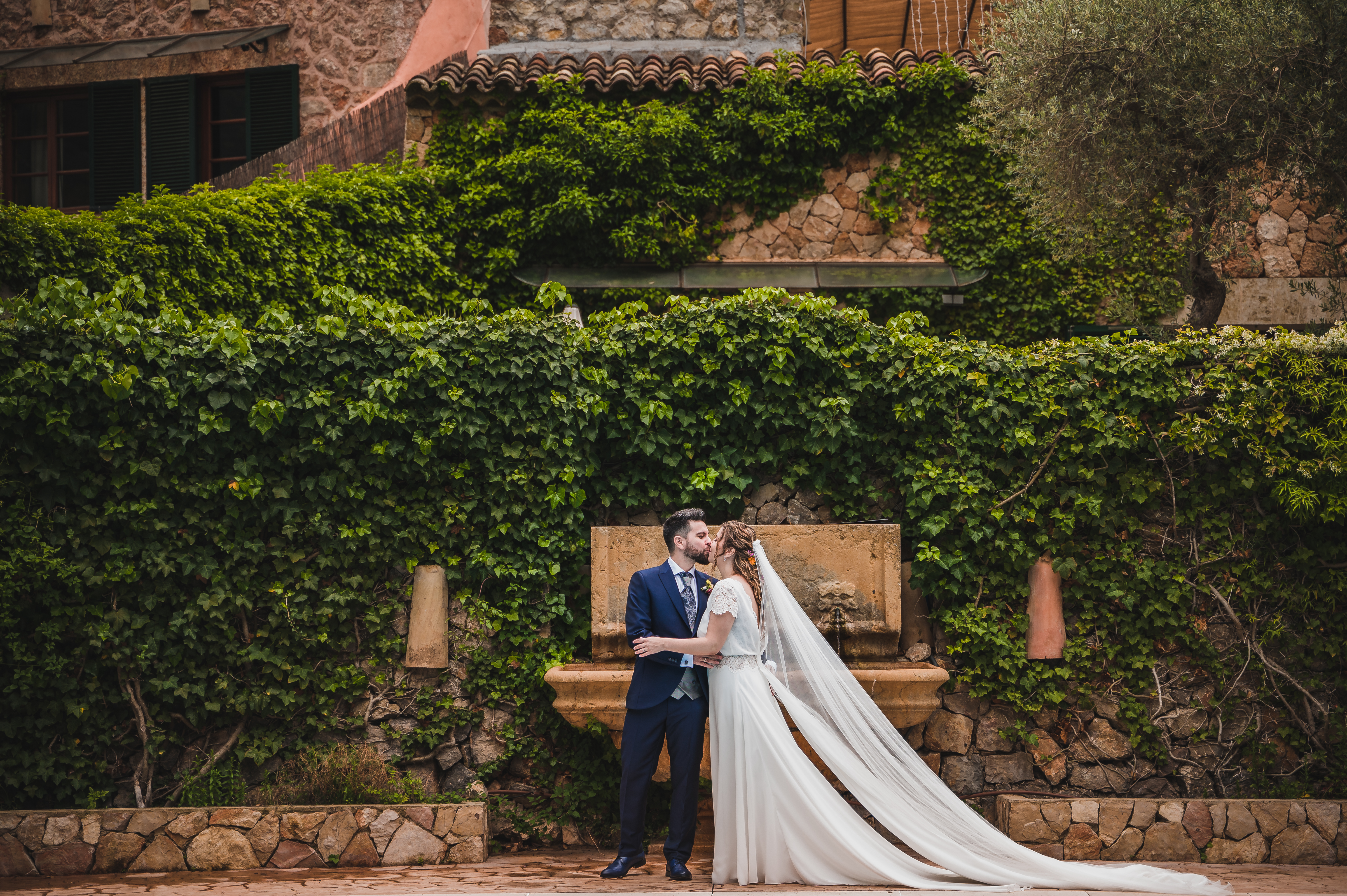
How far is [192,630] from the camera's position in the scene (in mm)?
5480

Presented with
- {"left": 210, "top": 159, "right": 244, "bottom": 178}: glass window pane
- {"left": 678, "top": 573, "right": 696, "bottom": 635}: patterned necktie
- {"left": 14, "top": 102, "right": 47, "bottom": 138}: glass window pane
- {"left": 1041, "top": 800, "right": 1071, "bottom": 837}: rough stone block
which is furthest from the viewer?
{"left": 14, "top": 102, "right": 47, "bottom": 138}: glass window pane

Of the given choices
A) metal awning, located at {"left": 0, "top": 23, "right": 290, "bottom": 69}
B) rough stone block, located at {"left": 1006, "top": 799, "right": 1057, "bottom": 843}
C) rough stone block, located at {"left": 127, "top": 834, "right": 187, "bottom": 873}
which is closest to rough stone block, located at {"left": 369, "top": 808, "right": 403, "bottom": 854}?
rough stone block, located at {"left": 127, "top": 834, "right": 187, "bottom": 873}

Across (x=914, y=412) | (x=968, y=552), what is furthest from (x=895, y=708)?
(x=914, y=412)

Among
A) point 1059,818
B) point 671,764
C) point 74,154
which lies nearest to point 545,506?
point 671,764

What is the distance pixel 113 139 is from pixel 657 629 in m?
11.2

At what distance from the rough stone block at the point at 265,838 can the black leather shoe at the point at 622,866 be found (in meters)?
1.83

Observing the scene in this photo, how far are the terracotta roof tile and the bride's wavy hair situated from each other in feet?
20.2

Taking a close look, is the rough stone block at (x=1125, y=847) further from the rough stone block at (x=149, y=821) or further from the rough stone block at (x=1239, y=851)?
the rough stone block at (x=149, y=821)

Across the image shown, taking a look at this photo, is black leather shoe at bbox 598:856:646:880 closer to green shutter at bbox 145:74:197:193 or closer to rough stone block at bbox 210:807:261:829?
rough stone block at bbox 210:807:261:829

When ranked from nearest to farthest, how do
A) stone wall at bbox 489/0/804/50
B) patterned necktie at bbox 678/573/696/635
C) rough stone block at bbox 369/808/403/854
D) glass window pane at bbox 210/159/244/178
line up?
patterned necktie at bbox 678/573/696/635
rough stone block at bbox 369/808/403/854
stone wall at bbox 489/0/804/50
glass window pane at bbox 210/159/244/178

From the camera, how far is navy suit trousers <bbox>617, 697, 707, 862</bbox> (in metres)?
4.81

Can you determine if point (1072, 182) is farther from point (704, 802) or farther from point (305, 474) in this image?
point (305, 474)

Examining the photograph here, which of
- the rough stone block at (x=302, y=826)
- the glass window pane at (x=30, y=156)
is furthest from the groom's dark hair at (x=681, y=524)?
the glass window pane at (x=30, y=156)

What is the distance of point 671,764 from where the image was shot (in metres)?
4.89
